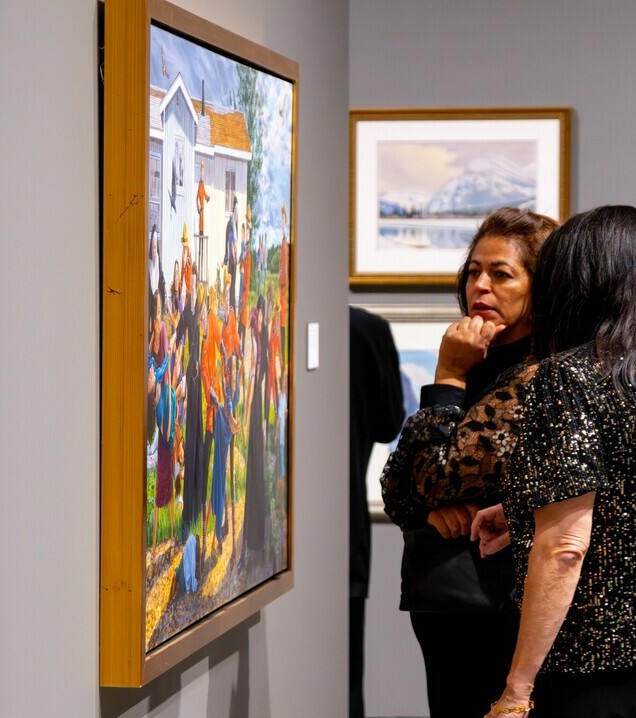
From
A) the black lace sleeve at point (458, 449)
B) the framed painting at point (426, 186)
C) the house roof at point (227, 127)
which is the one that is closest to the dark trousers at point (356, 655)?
the framed painting at point (426, 186)

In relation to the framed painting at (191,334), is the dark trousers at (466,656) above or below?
below

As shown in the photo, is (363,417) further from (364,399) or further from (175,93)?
(175,93)

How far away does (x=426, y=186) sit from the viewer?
4344mm

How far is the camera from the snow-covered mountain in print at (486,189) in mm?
4293

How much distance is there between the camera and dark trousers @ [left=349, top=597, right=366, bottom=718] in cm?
392

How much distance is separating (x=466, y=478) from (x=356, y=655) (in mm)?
1871

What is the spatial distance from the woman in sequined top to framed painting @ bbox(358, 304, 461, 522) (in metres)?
2.39

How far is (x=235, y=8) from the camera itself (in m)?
2.29

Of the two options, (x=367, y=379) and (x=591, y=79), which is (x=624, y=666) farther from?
(x=591, y=79)

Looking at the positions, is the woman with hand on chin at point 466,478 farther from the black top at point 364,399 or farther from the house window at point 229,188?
the black top at point 364,399

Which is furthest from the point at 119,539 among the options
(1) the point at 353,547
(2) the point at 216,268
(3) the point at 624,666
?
(1) the point at 353,547

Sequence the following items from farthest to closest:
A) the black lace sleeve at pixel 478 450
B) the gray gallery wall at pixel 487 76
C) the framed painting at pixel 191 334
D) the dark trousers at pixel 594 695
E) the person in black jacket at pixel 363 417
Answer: the gray gallery wall at pixel 487 76
the person in black jacket at pixel 363 417
the black lace sleeve at pixel 478 450
the dark trousers at pixel 594 695
the framed painting at pixel 191 334

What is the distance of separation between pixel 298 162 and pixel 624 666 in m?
1.39

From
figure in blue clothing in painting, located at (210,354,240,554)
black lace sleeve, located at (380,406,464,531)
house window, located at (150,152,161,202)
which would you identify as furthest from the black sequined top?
house window, located at (150,152,161,202)
